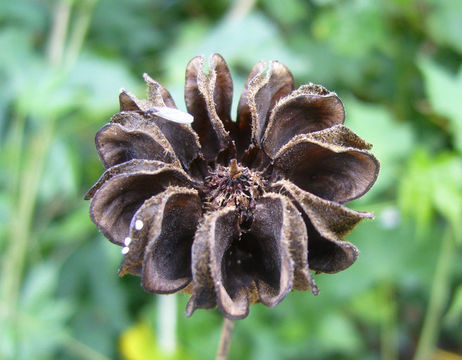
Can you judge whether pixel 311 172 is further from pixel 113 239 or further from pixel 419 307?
pixel 419 307

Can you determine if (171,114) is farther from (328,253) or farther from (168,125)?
(328,253)

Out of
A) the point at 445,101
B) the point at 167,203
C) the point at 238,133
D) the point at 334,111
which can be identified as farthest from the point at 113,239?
the point at 445,101

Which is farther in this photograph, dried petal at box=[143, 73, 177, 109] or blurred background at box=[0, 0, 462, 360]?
blurred background at box=[0, 0, 462, 360]

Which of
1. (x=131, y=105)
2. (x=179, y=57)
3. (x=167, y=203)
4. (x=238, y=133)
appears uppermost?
(x=131, y=105)

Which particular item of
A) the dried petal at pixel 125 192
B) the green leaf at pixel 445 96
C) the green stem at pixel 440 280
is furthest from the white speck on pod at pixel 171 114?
the green stem at pixel 440 280

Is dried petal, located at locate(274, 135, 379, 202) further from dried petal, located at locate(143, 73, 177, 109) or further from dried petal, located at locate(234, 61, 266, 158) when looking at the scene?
dried petal, located at locate(143, 73, 177, 109)

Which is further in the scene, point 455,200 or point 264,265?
point 455,200

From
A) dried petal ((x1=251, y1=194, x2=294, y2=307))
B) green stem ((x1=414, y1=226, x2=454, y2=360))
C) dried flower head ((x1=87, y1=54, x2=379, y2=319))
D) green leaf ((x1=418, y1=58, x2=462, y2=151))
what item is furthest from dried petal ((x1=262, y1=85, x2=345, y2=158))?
green stem ((x1=414, y1=226, x2=454, y2=360))
